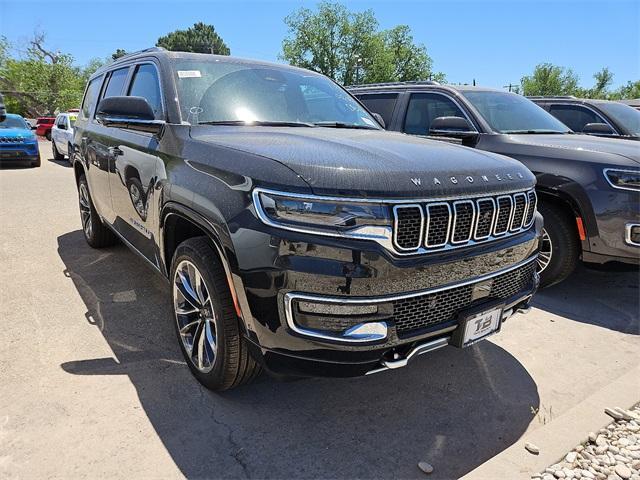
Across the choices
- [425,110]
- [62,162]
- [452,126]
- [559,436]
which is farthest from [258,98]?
[62,162]

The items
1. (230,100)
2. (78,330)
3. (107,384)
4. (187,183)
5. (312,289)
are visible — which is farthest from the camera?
(78,330)

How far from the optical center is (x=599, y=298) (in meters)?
4.49

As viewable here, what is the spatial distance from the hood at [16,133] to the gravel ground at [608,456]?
1588 cm

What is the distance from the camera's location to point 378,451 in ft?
7.55

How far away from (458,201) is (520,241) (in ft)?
2.18

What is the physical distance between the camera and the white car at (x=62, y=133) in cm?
1434

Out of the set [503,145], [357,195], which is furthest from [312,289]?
[503,145]

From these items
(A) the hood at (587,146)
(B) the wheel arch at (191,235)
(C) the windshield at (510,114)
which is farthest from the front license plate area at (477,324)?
(C) the windshield at (510,114)

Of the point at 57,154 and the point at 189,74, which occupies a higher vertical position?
the point at 189,74

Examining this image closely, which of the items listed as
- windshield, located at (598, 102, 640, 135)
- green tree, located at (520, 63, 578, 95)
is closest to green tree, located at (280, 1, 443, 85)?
green tree, located at (520, 63, 578, 95)

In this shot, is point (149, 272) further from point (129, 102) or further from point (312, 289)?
point (312, 289)

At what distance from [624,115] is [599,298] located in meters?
4.66

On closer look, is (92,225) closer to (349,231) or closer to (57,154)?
(349,231)

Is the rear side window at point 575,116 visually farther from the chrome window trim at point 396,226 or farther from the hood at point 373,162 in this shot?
the chrome window trim at point 396,226
